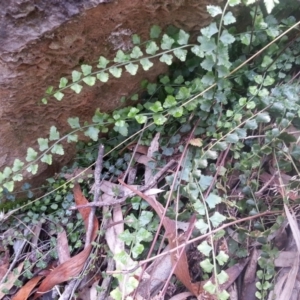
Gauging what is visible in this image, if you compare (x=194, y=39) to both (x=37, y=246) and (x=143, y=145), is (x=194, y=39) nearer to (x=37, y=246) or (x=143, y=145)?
(x=143, y=145)

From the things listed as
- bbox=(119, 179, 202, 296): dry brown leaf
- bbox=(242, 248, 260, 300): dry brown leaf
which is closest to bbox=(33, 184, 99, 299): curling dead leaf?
bbox=(119, 179, 202, 296): dry brown leaf

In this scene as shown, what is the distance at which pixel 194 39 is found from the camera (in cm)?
158

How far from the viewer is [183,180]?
1506mm

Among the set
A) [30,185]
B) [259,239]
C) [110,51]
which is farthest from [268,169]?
[30,185]

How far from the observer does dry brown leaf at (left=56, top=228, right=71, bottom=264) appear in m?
1.65

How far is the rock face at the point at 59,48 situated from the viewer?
129cm

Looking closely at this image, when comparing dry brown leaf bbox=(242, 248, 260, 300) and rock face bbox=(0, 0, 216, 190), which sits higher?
rock face bbox=(0, 0, 216, 190)

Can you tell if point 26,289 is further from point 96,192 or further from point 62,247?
point 96,192

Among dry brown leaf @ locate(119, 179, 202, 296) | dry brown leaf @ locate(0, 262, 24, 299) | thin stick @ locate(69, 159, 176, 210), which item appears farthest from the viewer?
dry brown leaf @ locate(0, 262, 24, 299)

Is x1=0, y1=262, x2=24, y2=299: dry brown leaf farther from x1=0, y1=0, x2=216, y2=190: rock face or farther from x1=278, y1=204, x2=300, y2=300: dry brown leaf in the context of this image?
x1=278, y1=204, x2=300, y2=300: dry brown leaf

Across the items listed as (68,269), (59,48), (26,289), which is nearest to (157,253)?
(68,269)

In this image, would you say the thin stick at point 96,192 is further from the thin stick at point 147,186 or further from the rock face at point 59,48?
the rock face at point 59,48

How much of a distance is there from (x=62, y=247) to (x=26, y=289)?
22 centimetres

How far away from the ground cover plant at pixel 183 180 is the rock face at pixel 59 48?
6 cm
